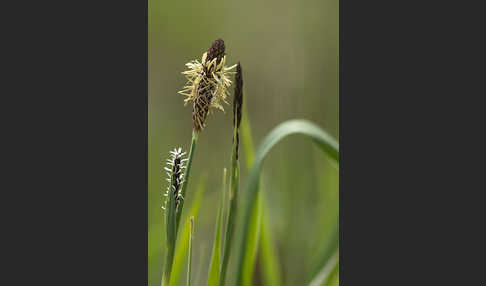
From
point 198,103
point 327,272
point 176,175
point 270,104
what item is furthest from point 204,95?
point 327,272

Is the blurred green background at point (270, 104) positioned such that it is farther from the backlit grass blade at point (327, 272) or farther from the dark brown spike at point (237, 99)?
the dark brown spike at point (237, 99)

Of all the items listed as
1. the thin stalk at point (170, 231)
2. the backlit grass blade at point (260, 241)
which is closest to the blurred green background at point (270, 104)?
the backlit grass blade at point (260, 241)

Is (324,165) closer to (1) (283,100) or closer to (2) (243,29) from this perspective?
(1) (283,100)

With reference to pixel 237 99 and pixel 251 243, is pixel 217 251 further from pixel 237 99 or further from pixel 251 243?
pixel 237 99

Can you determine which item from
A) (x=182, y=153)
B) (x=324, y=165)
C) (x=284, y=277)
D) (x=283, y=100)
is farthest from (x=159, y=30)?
(x=284, y=277)

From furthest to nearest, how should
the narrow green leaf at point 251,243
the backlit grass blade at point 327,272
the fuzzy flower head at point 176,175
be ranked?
the backlit grass blade at point 327,272, the narrow green leaf at point 251,243, the fuzzy flower head at point 176,175
